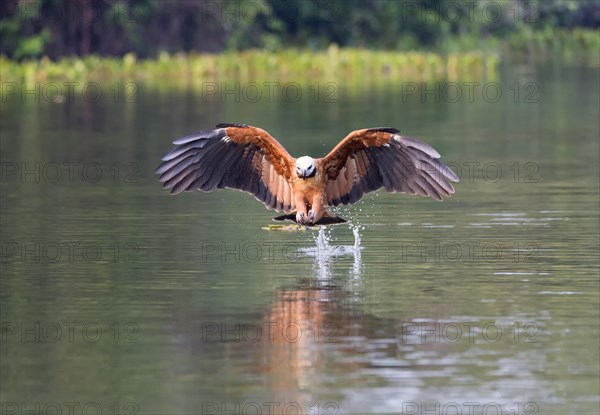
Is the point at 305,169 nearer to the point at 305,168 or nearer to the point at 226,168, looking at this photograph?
the point at 305,168

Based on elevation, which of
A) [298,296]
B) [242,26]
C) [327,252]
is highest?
[242,26]

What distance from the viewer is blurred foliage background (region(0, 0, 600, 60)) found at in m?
56.7

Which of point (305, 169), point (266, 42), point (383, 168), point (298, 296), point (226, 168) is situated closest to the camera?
point (298, 296)

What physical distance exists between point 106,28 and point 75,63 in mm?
7048

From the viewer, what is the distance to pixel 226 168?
49.8 ft

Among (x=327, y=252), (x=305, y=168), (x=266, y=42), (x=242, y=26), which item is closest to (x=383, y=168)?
(x=305, y=168)

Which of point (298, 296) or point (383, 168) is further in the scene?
point (383, 168)

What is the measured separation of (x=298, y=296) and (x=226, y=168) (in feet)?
6.94

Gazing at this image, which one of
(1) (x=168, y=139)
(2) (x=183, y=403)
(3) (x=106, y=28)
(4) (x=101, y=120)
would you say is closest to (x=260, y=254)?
(2) (x=183, y=403)

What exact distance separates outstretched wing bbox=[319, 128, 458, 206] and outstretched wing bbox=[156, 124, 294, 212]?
0.43 m

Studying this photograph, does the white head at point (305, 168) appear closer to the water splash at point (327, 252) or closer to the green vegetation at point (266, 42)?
the water splash at point (327, 252)

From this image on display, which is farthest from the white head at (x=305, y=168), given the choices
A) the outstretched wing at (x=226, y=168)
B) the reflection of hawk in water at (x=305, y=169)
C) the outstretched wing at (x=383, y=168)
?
the outstretched wing at (x=226, y=168)

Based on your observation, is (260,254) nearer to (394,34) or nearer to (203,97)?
(203,97)

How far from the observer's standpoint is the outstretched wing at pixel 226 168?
49.4 ft
